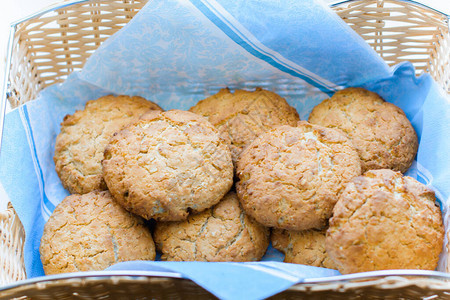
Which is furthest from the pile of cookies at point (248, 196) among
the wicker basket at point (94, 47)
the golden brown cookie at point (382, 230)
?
the wicker basket at point (94, 47)

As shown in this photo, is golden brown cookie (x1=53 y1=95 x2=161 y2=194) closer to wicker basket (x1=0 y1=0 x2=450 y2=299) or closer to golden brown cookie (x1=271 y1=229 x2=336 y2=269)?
wicker basket (x1=0 y1=0 x2=450 y2=299)

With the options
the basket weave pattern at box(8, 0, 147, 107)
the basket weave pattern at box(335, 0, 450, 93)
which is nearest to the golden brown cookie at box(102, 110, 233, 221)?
Answer: the basket weave pattern at box(8, 0, 147, 107)

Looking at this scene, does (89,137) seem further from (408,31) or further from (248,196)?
(408,31)

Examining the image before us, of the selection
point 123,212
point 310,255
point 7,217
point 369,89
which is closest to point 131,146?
A: point 123,212

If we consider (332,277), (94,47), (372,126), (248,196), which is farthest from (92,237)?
(372,126)

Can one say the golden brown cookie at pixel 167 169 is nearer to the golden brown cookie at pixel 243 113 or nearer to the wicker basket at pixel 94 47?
the golden brown cookie at pixel 243 113

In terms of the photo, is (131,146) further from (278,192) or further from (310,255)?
(310,255)

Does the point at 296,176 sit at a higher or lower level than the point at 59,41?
lower
